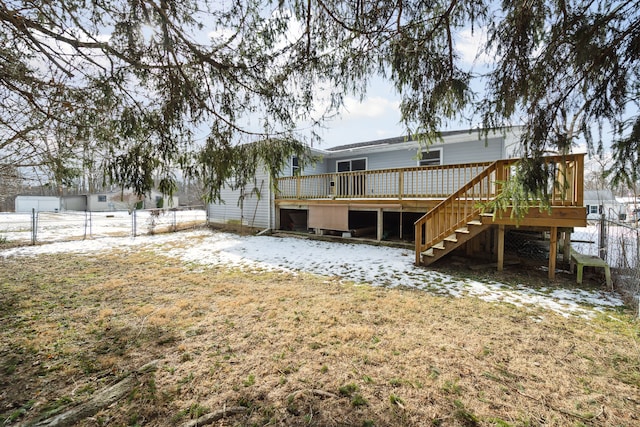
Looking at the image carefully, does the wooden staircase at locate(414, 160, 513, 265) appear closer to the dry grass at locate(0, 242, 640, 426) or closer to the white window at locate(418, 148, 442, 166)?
the dry grass at locate(0, 242, 640, 426)

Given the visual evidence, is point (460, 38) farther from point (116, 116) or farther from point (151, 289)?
point (151, 289)

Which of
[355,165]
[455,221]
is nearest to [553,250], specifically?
[455,221]

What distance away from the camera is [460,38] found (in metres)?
3.00

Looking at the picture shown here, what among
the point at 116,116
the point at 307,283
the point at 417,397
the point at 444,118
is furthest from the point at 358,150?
the point at 417,397

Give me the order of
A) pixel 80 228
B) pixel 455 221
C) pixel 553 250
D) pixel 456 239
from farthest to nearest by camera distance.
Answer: pixel 80 228
pixel 455 221
pixel 456 239
pixel 553 250

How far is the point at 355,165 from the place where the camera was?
13695 millimetres

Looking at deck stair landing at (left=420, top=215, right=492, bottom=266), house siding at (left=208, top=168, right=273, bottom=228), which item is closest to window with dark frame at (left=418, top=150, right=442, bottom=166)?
deck stair landing at (left=420, top=215, right=492, bottom=266)

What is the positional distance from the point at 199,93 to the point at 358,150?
31.7ft

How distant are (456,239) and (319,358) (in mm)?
4880

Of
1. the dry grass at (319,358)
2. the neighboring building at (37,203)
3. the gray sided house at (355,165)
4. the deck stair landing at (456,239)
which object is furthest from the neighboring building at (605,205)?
the neighboring building at (37,203)

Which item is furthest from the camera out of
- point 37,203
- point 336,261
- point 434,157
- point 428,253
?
point 37,203

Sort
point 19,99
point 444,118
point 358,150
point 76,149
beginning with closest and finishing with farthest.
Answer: point 444,118, point 19,99, point 76,149, point 358,150

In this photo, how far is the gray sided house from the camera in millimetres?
10272

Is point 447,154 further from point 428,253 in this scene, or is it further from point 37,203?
point 37,203
